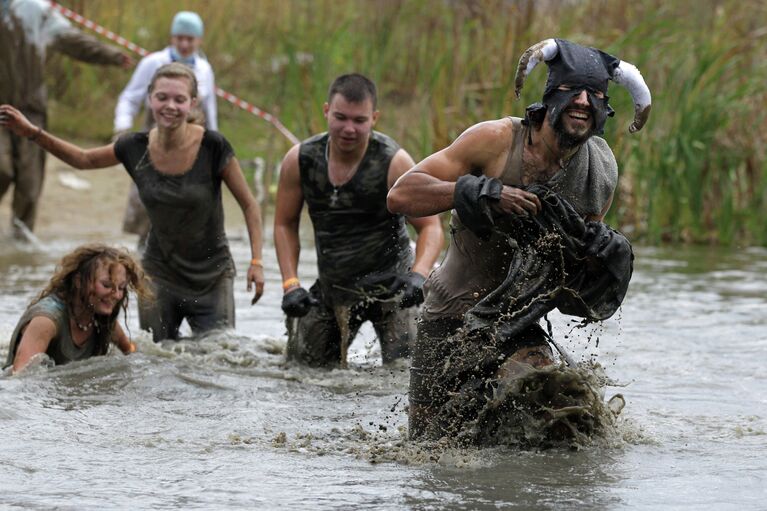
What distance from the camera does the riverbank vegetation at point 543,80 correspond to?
12.4m

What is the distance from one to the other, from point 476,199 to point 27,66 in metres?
8.20

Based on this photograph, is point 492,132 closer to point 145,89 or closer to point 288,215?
point 288,215

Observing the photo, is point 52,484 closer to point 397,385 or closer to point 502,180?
point 502,180

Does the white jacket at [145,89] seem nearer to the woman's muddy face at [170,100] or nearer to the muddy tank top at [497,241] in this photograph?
the woman's muddy face at [170,100]

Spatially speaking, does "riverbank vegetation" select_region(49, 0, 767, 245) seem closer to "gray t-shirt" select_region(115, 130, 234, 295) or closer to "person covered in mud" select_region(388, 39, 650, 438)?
"gray t-shirt" select_region(115, 130, 234, 295)

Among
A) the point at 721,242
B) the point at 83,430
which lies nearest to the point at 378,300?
the point at 83,430

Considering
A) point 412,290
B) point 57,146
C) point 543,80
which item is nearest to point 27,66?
point 543,80

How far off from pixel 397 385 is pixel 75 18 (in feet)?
28.0

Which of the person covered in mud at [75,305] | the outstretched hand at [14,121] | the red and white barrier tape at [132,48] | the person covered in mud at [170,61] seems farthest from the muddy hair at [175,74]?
the red and white barrier tape at [132,48]

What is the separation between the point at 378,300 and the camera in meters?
7.23

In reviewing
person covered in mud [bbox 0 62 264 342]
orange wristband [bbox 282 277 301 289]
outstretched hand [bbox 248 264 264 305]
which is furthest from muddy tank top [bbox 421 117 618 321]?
person covered in mud [bbox 0 62 264 342]

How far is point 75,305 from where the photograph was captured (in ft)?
22.7

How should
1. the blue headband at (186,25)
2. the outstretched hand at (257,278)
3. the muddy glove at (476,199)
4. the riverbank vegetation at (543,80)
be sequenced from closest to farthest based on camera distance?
the muddy glove at (476,199), the outstretched hand at (257,278), the blue headband at (186,25), the riverbank vegetation at (543,80)

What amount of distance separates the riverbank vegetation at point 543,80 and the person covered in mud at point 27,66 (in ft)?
7.43
